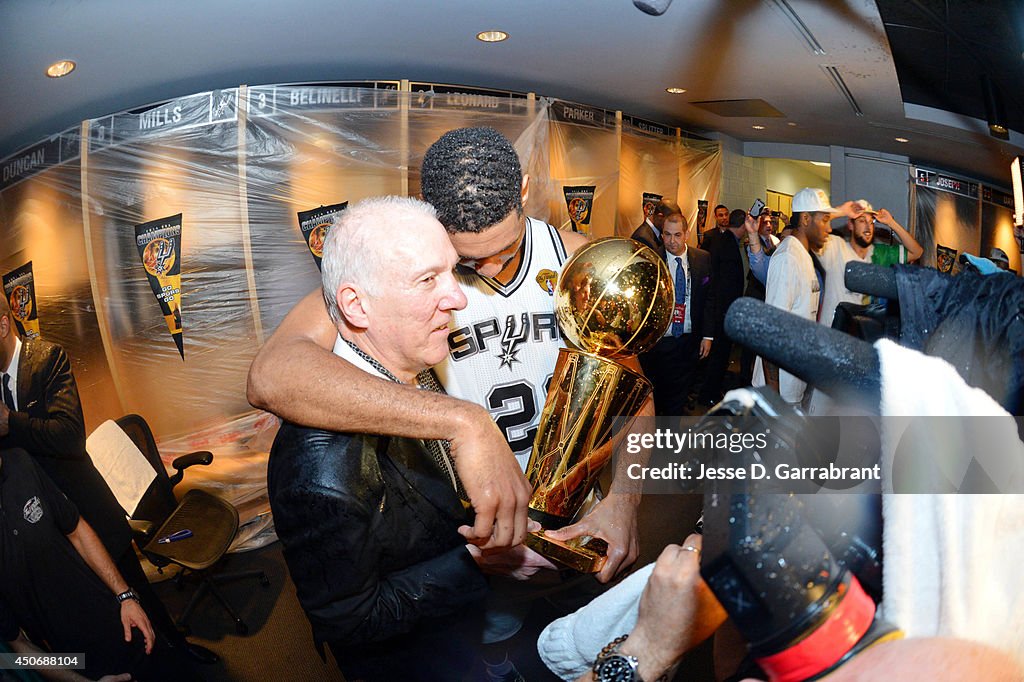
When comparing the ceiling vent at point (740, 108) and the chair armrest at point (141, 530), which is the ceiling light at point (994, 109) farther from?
the chair armrest at point (141, 530)

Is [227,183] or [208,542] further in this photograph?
[208,542]

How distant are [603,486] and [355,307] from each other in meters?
0.50

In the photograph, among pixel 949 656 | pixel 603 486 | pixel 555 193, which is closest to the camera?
pixel 949 656

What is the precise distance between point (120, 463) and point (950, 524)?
1254mm

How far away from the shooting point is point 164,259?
124 centimetres

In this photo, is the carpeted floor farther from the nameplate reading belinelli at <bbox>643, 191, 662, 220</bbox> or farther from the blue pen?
the nameplate reading belinelli at <bbox>643, 191, 662, 220</bbox>

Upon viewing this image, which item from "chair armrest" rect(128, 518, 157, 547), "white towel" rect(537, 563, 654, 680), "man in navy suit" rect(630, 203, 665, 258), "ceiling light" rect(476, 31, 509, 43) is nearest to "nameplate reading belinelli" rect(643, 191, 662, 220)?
"man in navy suit" rect(630, 203, 665, 258)

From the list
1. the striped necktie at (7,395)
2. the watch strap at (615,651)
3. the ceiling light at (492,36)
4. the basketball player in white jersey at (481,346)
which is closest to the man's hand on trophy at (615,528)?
the basketball player in white jersey at (481,346)

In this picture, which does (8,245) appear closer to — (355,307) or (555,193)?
(355,307)

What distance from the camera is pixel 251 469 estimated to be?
1620 millimetres

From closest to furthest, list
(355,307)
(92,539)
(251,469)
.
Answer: (355,307) < (92,539) < (251,469)

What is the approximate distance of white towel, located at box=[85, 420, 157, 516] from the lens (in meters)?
1.15

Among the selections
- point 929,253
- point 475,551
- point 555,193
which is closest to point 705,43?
point 929,253

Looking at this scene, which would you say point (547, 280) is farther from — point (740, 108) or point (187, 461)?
point (187, 461)
